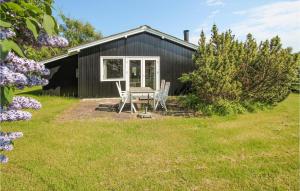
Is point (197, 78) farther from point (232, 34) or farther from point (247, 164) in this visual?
point (247, 164)

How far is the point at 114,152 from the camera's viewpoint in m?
5.96

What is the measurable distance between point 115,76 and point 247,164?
1148cm

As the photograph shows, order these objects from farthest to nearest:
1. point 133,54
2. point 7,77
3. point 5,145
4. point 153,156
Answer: point 133,54, point 153,156, point 5,145, point 7,77

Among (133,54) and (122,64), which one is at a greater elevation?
(133,54)

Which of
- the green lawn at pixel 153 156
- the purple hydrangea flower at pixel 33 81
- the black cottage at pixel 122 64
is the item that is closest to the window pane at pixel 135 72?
the black cottage at pixel 122 64

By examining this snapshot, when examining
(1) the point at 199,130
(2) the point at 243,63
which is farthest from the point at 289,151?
(2) the point at 243,63

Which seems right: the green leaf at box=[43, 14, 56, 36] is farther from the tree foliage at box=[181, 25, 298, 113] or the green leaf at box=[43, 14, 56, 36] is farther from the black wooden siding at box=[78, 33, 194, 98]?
the black wooden siding at box=[78, 33, 194, 98]

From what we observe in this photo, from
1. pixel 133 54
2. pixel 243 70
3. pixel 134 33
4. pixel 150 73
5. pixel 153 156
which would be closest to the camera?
pixel 153 156

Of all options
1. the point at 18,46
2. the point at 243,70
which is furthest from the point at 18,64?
the point at 243,70

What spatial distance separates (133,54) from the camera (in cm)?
1605

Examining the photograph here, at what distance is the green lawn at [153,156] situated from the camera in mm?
4492

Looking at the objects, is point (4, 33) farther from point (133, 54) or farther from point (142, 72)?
point (142, 72)

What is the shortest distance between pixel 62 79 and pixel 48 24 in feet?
55.4

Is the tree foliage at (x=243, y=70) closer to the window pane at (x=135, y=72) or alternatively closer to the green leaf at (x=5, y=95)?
the window pane at (x=135, y=72)
